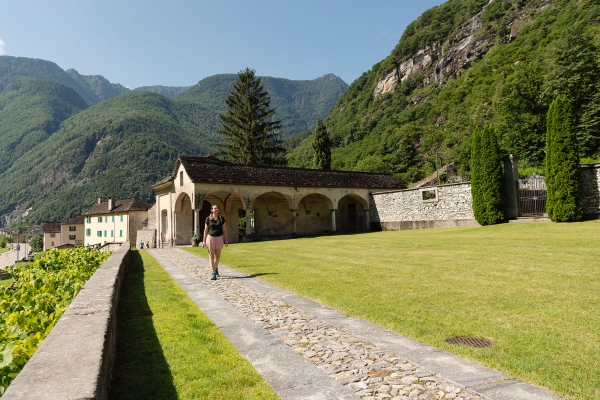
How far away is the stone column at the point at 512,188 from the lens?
2316cm

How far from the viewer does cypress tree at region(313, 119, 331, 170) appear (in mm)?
49500

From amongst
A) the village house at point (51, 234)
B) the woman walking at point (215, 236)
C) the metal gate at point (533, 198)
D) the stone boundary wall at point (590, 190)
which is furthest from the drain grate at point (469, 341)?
the village house at point (51, 234)

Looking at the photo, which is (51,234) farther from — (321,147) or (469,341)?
(469,341)

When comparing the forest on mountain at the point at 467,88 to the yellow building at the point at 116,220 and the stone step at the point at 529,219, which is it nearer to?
the stone step at the point at 529,219

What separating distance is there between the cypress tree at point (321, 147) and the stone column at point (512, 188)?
2835 cm

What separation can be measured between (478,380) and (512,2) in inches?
4402

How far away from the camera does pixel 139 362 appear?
378 centimetres

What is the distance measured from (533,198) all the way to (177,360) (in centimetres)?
2457

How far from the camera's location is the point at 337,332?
15.0 ft

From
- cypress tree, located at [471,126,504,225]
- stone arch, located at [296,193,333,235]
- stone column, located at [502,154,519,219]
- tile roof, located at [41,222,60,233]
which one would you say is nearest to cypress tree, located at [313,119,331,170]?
stone arch, located at [296,193,333,235]

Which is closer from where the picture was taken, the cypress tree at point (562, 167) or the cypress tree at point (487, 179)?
the cypress tree at point (562, 167)

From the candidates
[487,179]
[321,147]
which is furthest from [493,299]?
[321,147]

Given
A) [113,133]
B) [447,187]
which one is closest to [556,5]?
[447,187]

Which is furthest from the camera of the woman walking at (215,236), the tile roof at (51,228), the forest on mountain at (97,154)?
the forest on mountain at (97,154)
